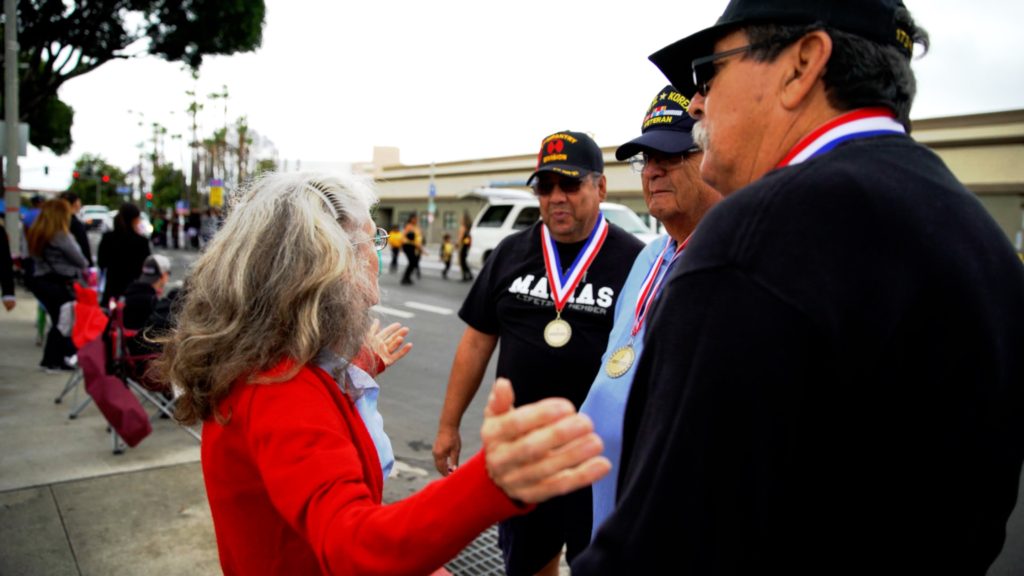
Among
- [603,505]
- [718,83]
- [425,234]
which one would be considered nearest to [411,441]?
[603,505]

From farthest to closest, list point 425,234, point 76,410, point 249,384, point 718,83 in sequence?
point 425,234, point 76,410, point 249,384, point 718,83

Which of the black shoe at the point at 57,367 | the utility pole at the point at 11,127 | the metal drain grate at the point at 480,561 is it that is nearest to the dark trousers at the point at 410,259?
the utility pole at the point at 11,127

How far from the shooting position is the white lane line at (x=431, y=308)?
42.1 ft

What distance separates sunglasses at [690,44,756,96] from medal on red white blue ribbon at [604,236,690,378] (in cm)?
45

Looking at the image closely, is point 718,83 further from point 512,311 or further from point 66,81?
point 66,81

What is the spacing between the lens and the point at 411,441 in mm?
5336

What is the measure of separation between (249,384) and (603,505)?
887mm

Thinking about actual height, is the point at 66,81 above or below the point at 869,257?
above

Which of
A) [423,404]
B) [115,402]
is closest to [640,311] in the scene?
[115,402]

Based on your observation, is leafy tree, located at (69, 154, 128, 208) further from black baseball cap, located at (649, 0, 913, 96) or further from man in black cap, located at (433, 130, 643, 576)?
black baseball cap, located at (649, 0, 913, 96)

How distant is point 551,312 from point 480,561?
60.1 inches

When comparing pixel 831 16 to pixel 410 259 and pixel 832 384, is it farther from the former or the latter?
pixel 410 259

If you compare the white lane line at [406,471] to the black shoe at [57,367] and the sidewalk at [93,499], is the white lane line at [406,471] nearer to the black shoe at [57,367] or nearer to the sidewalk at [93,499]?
the sidewalk at [93,499]

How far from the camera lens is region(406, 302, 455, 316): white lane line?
12840 mm
